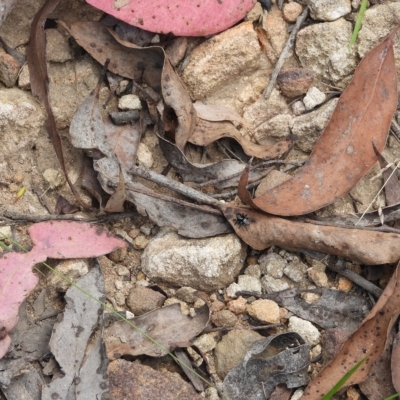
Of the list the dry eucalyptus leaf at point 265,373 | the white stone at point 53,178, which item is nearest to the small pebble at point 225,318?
the dry eucalyptus leaf at point 265,373

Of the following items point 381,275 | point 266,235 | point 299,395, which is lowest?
point 299,395

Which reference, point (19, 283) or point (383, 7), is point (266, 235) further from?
point (383, 7)

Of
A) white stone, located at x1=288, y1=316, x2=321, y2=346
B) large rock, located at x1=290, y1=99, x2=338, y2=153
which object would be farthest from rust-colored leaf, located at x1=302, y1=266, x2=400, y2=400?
large rock, located at x1=290, y1=99, x2=338, y2=153

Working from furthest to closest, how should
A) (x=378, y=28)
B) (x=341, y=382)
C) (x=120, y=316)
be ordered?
1. (x=378, y=28)
2. (x=120, y=316)
3. (x=341, y=382)

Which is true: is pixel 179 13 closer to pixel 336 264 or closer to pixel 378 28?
pixel 378 28

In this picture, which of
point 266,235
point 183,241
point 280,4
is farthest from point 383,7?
point 183,241

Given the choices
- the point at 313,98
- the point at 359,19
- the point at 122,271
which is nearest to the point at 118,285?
the point at 122,271
